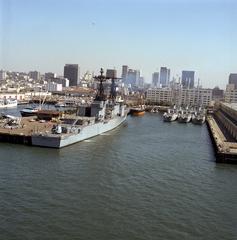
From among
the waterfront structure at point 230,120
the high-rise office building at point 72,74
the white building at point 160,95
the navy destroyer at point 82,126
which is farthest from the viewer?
the high-rise office building at point 72,74

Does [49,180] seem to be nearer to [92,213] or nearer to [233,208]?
[92,213]

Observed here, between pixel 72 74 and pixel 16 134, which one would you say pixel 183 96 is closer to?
pixel 16 134

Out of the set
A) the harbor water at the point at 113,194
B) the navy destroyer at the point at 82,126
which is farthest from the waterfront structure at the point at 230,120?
the navy destroyer at the point at 82,126

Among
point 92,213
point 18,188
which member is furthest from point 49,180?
point 92,213

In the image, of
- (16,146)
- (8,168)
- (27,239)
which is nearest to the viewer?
(27,239)

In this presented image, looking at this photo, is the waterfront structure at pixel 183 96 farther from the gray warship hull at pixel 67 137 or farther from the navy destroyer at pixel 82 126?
the gray warship hull at pixel 67 137

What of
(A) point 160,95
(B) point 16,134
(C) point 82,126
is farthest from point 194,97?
(B) point 16,134
